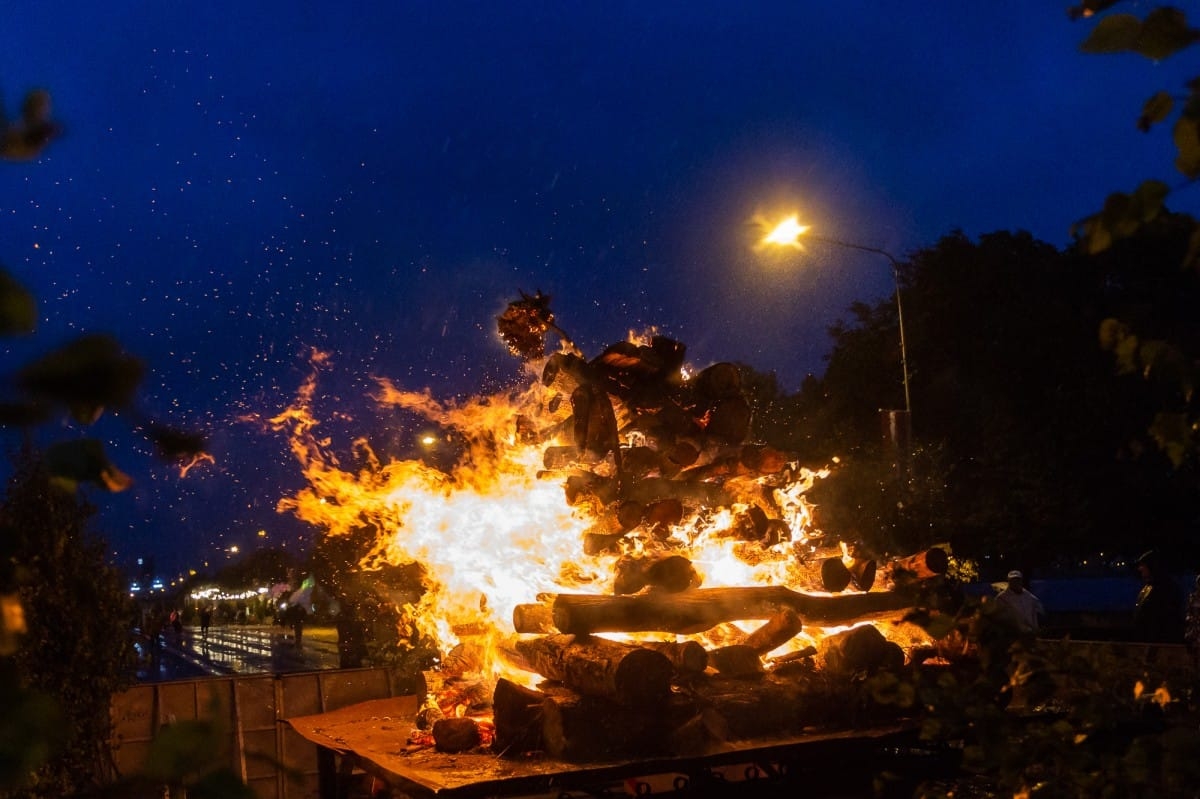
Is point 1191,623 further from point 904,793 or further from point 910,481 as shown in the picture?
point 910,481

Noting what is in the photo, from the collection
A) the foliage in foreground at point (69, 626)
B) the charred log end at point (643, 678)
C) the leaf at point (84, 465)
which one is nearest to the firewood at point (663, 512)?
the charred log end at point (643, 678)

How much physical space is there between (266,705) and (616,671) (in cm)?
471

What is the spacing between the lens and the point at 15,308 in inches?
38.6

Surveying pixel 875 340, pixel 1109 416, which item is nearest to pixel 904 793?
pixel 1109 416

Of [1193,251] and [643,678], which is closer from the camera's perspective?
[1193,251]

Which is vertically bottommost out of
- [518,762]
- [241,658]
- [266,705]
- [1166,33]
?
[241,658]

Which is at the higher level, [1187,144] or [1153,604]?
[1187,144]

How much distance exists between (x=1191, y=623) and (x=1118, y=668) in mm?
7326

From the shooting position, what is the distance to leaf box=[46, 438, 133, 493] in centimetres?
108

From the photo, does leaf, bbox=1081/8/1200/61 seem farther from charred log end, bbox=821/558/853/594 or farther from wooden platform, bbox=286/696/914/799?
charred log end, bbox=821/558/853/594

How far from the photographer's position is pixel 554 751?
7.38 meters

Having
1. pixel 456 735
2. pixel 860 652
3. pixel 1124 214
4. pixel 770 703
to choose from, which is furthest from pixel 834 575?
pixel 1124 214

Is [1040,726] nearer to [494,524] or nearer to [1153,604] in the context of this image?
[494,524]

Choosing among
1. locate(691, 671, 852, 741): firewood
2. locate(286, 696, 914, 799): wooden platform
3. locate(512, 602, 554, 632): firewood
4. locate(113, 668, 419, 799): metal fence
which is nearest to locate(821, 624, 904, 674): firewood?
locate(691, 671, 852, 741): firewood
